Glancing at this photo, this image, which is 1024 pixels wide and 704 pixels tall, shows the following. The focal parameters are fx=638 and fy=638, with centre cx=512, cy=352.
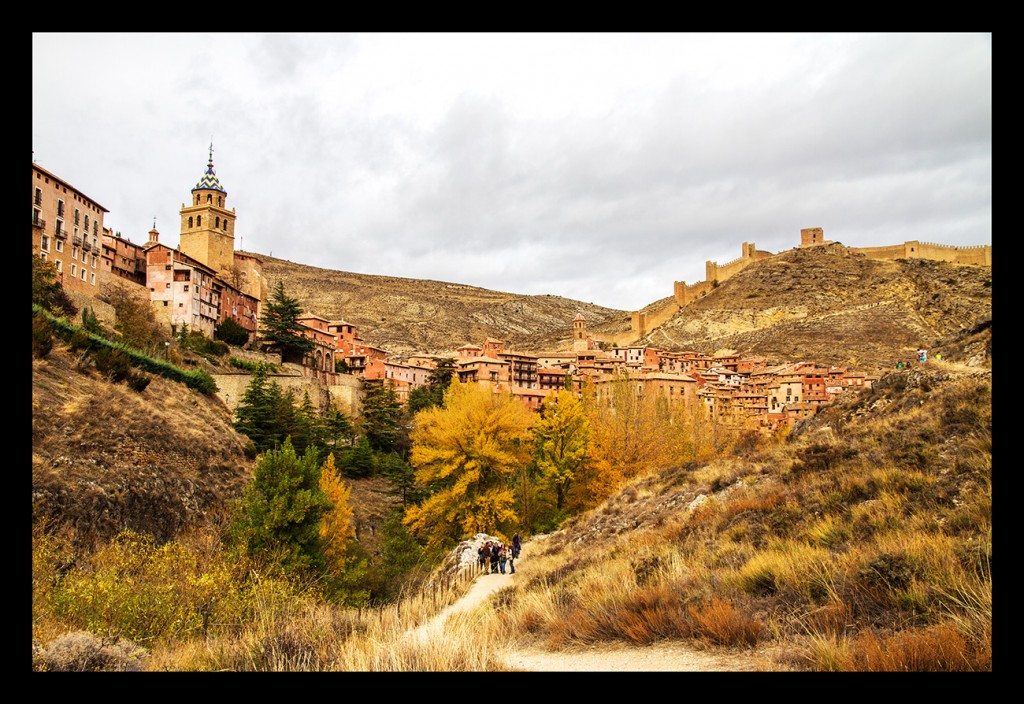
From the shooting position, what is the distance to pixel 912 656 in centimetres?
419

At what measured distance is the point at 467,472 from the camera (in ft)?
86.9

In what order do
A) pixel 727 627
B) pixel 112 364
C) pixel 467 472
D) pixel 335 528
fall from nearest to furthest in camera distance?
pixel 727 627, pixel 335 528, pixel 112 364, pixel 467 472

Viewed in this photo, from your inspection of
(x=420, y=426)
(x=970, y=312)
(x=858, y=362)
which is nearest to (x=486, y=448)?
(x=420, y=426)

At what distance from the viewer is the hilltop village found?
44.7 m

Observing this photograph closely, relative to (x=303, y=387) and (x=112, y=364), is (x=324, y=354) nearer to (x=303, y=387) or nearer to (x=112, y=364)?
(x=303, y=387)

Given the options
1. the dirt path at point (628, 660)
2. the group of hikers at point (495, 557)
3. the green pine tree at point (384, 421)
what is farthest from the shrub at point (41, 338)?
the green pine tree at point (384, 421)

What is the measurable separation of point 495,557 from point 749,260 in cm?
12183

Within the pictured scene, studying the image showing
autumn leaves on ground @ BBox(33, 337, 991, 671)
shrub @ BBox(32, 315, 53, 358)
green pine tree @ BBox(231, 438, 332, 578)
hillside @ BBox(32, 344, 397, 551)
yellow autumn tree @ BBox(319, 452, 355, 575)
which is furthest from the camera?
yellow autumn tree @ BBox(319, 452, 355, 575)

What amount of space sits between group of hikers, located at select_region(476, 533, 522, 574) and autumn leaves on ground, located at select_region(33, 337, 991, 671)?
0.80 metres

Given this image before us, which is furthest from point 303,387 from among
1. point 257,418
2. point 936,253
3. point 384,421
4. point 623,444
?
point 936,253

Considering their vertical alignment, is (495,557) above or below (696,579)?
below

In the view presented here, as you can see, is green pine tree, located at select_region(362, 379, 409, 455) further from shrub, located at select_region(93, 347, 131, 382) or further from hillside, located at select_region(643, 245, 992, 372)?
hillside, located at select_region(643, 245, 992, 372)

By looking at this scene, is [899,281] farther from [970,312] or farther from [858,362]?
[858,362]

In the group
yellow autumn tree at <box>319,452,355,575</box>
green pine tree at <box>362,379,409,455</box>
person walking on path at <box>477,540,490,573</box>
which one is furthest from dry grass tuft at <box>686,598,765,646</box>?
green pine tree at <box>362,379,409,455</box>
